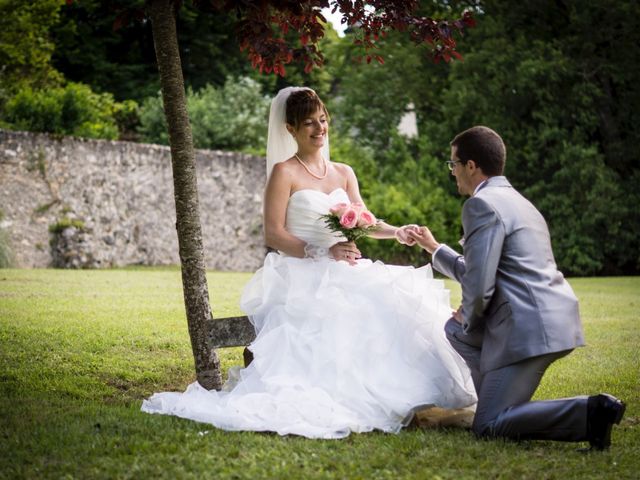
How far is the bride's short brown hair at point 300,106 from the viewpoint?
6.11 m

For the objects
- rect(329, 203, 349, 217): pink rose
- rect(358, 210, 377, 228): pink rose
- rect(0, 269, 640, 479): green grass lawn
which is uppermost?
rect(329, 203, 349, 217): pink rose

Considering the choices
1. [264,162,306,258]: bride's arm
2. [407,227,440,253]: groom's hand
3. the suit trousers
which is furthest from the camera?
[264,162,306,258]: bride's arm

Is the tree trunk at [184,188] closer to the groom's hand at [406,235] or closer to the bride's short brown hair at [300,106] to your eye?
the bride's short brown hair at [300,106]

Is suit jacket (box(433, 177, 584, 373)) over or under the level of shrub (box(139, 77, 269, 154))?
under

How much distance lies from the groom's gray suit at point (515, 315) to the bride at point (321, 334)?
18.4 inches

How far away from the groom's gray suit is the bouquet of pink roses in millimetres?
985

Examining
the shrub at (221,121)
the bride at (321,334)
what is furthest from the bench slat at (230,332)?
the shrub at (221,121)

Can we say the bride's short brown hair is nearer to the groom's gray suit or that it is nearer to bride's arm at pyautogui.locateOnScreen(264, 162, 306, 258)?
bride's arm at pyautogui.locateOnScreen(264, 162, 306, 258)

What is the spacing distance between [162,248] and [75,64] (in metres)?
12.1

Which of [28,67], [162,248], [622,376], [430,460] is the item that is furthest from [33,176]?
[430,460]

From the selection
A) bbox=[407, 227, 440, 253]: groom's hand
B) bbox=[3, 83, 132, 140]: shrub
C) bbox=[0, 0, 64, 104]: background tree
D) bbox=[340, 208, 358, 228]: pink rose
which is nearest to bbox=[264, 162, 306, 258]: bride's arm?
bbox=[340, 208, 358, 228]: pink rose

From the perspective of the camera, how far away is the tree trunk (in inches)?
230

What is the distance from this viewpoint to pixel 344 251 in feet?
19.2

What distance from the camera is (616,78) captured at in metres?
Result: 21.6
